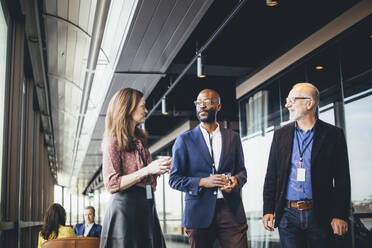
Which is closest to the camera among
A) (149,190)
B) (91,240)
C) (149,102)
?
(149,190)

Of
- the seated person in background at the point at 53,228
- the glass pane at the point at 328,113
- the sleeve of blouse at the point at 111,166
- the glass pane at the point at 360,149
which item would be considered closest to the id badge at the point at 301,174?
the sleeve of blouse at the point at 111,166

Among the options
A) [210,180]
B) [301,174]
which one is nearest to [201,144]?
[210,180]

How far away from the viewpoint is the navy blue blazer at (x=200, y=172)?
313 centimetres

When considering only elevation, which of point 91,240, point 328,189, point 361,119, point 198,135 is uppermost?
point 361,119

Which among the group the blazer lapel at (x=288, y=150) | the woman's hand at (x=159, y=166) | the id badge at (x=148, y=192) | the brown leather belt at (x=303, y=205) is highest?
the blazer lapel at (x=288, y=150)

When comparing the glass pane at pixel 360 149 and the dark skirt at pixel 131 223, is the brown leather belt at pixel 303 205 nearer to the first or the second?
the dark skirt at pixel 131 223

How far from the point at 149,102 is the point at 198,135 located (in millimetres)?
8070

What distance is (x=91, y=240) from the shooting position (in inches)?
170

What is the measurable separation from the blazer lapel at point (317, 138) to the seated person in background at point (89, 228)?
4768 millimetres

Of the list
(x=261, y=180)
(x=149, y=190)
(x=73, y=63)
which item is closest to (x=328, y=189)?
(x=149, y=190)

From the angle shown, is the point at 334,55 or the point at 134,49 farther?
the point at 134,49

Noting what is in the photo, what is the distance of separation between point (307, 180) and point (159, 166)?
3.65 feet

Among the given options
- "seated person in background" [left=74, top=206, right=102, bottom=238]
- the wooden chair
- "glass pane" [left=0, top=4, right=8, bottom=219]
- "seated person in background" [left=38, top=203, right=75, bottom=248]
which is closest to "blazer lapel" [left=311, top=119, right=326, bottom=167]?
the wooden chair

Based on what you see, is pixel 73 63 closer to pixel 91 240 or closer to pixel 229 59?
pixel 229 59
